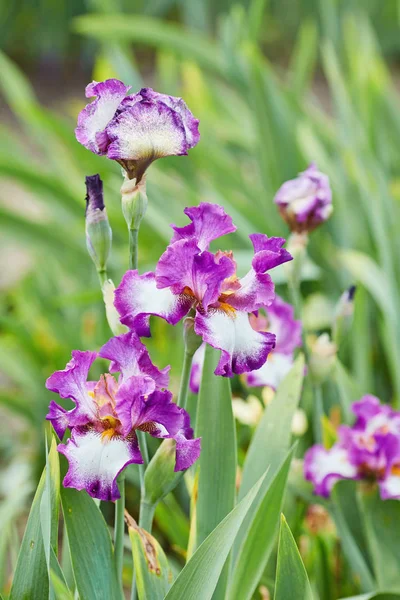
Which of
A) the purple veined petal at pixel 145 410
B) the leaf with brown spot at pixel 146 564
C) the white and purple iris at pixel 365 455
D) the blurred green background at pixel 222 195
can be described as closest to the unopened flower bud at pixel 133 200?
the purple veined petal at pixel 145 410

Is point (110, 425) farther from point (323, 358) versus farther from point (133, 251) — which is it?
point (323, 358)

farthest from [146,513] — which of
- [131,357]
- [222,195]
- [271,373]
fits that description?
[222,195]

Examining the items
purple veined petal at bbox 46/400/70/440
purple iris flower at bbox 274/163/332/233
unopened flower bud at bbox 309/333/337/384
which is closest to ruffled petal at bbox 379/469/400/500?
unopened flower bud at bbox 309/333/337/384

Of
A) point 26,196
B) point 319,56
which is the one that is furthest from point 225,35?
point 319,56

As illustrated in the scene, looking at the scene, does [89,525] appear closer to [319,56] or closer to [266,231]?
[266,231]

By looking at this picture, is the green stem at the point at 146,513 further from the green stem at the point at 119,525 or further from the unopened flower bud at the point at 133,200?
the unopened flower bud at the point at 133,200
